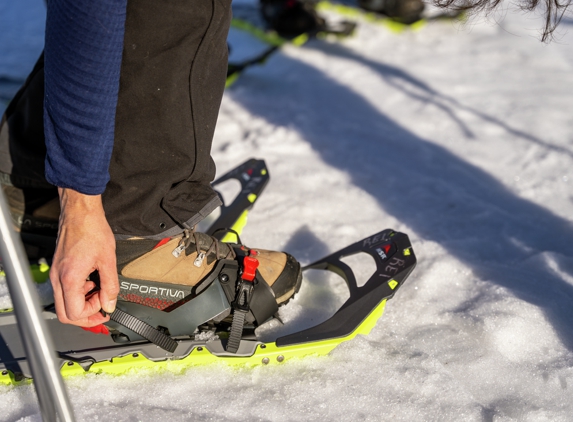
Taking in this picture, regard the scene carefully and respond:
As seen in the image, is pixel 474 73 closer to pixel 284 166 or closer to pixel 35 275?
pixel 284 166

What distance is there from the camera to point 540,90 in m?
3.40

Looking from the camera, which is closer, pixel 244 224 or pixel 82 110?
pixel 82 110

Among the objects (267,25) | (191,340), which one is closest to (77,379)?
(191,340)

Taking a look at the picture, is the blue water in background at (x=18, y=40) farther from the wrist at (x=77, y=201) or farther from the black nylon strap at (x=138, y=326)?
the wrist at (x=77, y=201)

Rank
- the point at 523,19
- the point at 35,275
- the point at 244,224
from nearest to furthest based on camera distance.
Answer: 1. the point at 35,275
2. the point at 244,224
3. the point at 523,19

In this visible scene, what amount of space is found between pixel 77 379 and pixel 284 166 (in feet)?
4.93

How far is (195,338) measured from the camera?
1523mm

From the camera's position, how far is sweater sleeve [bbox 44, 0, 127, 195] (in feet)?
3.37

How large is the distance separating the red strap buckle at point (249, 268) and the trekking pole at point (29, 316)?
24.1 inches

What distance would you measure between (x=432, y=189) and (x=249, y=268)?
1.29 metres

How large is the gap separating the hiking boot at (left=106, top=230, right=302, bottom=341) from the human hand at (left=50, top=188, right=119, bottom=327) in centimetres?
25

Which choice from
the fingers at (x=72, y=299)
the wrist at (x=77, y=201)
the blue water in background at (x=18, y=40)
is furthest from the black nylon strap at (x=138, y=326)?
the blue water in background at (x=18, y=40)

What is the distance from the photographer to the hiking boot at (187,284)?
Result: 144 centimetres

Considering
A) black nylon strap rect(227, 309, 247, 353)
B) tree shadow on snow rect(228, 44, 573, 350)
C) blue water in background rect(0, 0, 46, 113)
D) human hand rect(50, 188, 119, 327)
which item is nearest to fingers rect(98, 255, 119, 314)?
human hand rect(50, 188, 119, 327)
